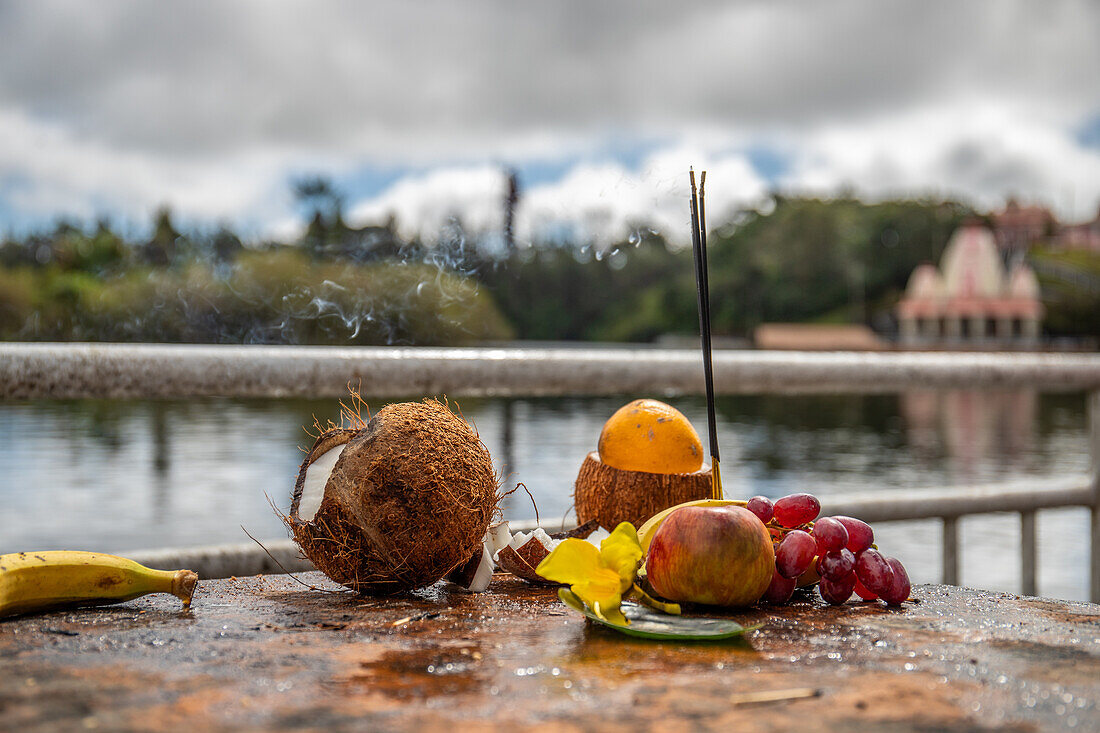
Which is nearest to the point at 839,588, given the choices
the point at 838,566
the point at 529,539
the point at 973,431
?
the point at 838,566

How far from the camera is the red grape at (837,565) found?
79 cm

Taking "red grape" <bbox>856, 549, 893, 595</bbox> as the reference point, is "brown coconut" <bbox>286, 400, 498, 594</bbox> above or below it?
above

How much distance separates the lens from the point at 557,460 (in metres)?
39.8

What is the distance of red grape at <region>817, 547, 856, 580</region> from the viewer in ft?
2.59

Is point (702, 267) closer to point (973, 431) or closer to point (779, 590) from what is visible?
point (779, 590)

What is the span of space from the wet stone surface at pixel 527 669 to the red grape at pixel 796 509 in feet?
0.38

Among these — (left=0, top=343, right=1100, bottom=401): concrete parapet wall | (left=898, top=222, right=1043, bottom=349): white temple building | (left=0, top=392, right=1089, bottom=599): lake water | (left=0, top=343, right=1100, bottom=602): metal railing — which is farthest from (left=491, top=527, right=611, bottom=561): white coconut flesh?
(left=898, top=222, right=1043, bottom=349): white temple building

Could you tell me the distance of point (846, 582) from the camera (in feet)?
2.59

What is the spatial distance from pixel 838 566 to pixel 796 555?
39 millimetres

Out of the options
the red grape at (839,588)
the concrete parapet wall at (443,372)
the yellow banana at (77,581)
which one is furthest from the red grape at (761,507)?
the concrete parapet wall at (443,372)

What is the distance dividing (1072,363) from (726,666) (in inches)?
72.1

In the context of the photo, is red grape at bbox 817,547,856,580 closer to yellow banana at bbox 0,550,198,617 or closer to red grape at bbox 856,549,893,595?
red grape at bbox 856,549,893,595

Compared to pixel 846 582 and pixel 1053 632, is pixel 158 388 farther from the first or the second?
pixel 1053 632

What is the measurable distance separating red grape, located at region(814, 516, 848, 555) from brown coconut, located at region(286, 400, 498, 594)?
0.33 meters
